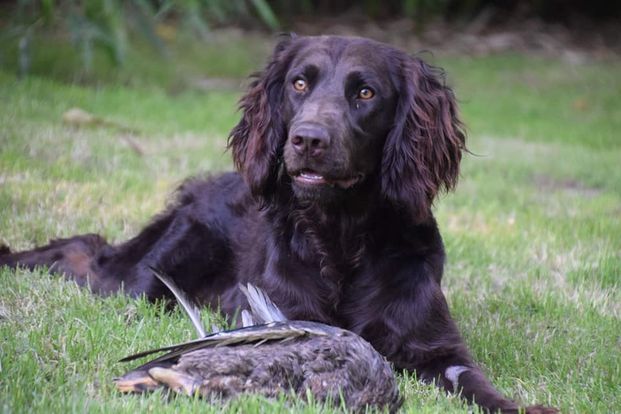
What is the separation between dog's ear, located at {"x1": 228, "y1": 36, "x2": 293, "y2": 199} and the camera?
425 centimetres

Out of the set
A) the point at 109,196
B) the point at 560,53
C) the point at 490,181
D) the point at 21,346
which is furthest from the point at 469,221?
Result: the point at 560,53

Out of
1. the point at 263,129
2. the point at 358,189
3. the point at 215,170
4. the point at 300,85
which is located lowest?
the point at 215,170

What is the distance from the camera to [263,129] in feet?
14.2

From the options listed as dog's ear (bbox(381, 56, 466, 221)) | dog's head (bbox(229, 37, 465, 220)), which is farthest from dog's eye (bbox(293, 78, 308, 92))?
dog's ear (bbox(381, 56, 466, 221))

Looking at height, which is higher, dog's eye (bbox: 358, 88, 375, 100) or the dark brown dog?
dog's eye (bbox: 358, 88, 375, 100)

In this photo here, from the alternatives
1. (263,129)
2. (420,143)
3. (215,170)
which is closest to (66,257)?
(263,129)

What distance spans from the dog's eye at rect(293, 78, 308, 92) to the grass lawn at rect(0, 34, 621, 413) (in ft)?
3.72

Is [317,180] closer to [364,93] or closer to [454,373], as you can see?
[364,93]

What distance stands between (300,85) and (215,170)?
3349mm

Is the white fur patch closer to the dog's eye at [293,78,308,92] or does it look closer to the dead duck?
the dead duck

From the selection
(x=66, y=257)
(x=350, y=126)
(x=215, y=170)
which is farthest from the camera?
(x=215, y=170)

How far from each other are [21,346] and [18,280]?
939 mm

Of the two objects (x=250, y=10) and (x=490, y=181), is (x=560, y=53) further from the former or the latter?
(x=490, y=181)

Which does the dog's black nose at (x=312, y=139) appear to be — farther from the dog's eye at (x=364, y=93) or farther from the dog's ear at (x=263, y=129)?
the dog's ear at (x=263, y=129)
